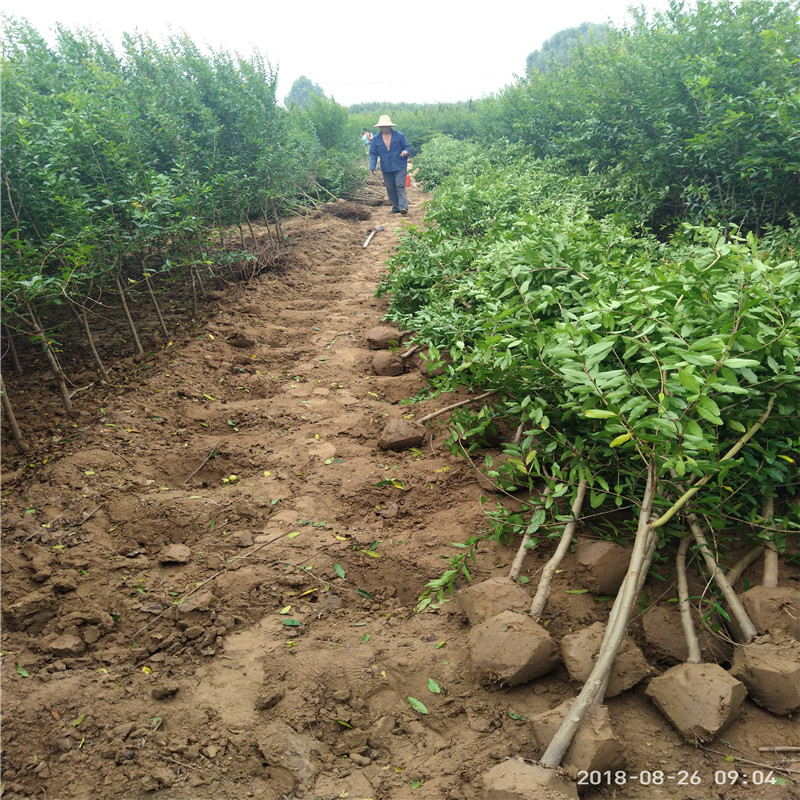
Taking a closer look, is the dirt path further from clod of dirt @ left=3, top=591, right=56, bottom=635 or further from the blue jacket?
the blue jacket

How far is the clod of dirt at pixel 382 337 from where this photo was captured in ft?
18.2

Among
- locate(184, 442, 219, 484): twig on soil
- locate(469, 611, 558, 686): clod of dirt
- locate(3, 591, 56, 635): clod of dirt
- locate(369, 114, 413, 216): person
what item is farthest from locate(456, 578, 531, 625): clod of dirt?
locate(369, 114, 413, 216): person

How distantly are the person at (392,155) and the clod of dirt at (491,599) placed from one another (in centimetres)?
1126

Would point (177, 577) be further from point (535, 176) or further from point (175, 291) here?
point (535, 176)

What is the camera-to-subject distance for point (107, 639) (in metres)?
2.54

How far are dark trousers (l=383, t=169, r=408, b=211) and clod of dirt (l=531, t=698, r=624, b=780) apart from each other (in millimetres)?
12019

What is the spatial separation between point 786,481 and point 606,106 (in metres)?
8.78

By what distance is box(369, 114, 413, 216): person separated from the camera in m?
12.2

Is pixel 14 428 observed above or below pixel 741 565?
above

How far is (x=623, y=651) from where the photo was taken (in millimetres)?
2006

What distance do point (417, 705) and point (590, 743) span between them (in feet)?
2.17
